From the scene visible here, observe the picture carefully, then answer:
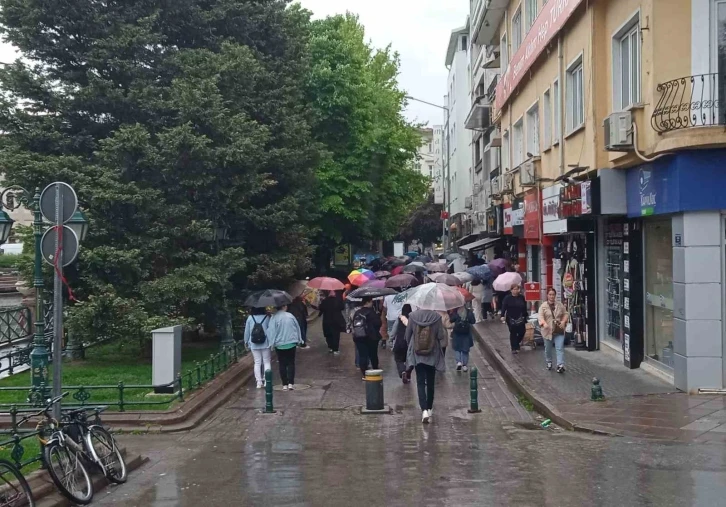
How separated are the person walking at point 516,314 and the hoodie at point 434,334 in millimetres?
6903

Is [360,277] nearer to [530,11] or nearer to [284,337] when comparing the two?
[530,11]

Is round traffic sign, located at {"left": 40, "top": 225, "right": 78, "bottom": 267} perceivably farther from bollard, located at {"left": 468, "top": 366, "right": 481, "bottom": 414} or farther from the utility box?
bollard, located at {"left": 468, "top": 366, "right": 481, "bottom": 414}

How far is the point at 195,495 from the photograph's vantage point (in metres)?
8.43

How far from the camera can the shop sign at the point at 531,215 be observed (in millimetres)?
23031

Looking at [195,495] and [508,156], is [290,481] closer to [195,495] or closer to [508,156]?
[195,495]

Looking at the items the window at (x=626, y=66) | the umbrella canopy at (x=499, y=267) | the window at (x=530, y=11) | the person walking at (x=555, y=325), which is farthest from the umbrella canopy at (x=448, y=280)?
the window at (x=530, y=11)

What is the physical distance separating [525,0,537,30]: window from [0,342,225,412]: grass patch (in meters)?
13.1

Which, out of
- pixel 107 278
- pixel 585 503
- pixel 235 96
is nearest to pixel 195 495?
pixel 585 503

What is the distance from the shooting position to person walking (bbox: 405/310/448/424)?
40.7 ft

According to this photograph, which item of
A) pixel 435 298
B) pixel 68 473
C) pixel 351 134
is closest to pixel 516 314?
pixel 435 298

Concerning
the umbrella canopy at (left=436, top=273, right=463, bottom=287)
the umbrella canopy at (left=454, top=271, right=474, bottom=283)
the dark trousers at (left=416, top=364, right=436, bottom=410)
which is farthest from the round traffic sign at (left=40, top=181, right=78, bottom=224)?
the umbrella canopy at (left=454, top=271, right=474, bottom=283)

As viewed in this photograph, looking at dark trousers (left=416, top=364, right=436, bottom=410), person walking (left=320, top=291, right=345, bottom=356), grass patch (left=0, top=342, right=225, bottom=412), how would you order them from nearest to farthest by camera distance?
dark trousers (left=416, top=364, right=436, bottom=410), grass patch (left=0, top=342, right=225, bottom=412), person walking (left=320, top=291, right=345, bottom=356)

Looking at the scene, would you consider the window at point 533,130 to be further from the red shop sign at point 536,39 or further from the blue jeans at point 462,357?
the blue jeans at point 462,357

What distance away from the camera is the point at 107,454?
29.9 feet
